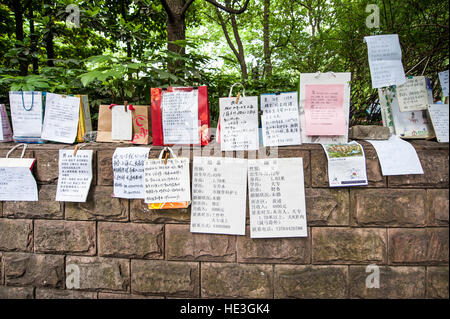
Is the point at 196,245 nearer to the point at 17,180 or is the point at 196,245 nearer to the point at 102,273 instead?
the point at 102,273

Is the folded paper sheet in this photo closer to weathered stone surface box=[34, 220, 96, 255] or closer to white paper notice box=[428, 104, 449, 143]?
white paper notice box=[428, 104, 449, 143]

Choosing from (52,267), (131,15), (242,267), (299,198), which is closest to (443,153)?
(299,198)

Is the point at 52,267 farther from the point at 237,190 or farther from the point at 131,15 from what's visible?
the point at 131,15

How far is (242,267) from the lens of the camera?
1898 mm

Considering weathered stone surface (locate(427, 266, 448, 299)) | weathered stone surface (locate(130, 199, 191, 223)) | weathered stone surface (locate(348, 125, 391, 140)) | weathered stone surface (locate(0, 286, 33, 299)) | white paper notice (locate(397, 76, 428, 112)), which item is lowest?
weathered stone surface (locate(0, 286, 33, 299))

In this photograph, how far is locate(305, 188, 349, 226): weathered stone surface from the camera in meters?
1.82

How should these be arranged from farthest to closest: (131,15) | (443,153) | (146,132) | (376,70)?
(131,15)
(146,132)
(376,70)
(443,153)

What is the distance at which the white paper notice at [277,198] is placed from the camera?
72.5 inches

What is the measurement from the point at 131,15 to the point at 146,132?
4.67 meters

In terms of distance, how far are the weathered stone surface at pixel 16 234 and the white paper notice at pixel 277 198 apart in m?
1.68

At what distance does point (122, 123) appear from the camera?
2.06 m

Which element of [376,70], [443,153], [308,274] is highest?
[376,70]

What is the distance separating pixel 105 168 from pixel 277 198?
1236 millimetres

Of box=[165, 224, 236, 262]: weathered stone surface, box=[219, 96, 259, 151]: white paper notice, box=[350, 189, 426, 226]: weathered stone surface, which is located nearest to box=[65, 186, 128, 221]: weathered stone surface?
box=[165, 224, 236, 262]: weathered stone surface
